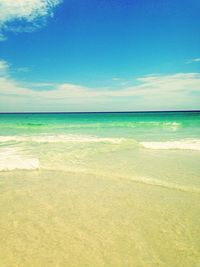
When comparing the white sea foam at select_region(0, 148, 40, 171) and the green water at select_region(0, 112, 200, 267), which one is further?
the white sea foam at select_region(0, 148, 40, 171)

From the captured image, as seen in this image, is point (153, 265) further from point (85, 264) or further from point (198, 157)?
point (198, 157)

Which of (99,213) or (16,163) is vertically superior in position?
(16,163)

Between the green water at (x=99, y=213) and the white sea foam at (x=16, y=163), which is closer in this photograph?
the green water at (x=99, y=213)

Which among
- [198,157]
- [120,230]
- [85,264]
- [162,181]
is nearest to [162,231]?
[120,230]

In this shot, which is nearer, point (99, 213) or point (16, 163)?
point (99, 213)

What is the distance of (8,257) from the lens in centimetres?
312

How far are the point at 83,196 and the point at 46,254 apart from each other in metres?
1.98

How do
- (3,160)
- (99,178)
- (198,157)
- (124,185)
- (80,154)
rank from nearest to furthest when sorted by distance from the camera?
(124,185), (99,178), (3,160), (198,157), (80,154)

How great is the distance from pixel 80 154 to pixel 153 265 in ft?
21.9

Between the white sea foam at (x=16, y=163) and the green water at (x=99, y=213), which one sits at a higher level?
the white sea foam at (x=16, y=163)

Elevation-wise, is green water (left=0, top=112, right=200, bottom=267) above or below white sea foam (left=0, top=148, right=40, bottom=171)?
below

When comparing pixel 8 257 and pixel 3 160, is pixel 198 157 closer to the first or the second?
pixel 3 160

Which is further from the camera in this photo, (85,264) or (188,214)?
(188,214)

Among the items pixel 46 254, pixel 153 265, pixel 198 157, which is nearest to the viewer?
pixel 153 265
